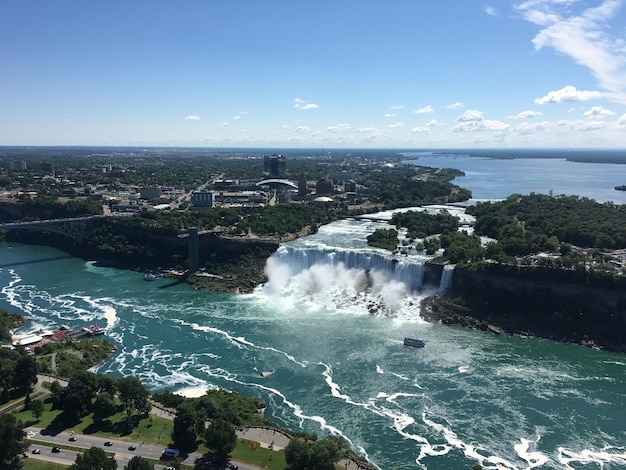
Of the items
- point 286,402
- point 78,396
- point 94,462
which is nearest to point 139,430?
point 78,396

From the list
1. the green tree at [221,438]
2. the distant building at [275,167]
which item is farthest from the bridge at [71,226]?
the distant building at [275,167]

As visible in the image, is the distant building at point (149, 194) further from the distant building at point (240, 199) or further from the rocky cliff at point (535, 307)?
the rocky cliff at point (535, 307)

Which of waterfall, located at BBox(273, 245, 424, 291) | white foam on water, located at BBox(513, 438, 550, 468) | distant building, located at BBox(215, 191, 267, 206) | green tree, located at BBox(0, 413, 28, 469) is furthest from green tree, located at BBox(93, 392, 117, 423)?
distant building, located at BBox(215, 191, 267, 206)

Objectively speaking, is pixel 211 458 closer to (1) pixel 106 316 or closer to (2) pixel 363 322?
(2) pixel 363 322


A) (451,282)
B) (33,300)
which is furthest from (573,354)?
(33,300)

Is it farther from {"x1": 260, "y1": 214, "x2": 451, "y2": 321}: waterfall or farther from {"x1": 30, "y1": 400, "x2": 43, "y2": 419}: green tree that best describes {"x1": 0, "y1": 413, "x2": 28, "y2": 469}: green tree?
{"x1": 260, "y1": 214, "x2": 451, "y2": 321}: waterfall
